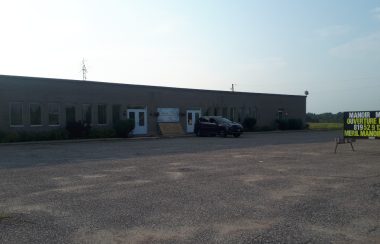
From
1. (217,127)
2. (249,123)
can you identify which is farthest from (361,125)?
(249,123)

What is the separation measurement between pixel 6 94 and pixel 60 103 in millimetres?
4136

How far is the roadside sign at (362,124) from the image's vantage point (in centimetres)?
1989

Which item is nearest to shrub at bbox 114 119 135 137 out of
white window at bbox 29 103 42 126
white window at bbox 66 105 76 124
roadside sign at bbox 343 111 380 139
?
white window at bbox 66 105 76 124

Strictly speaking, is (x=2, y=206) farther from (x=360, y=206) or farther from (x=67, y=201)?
(x=360, y=206)

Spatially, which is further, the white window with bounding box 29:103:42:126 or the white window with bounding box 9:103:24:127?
the white window with bounding box 29:103:42:126

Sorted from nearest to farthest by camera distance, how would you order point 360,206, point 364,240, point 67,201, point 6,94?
point 364,240 < point 360,206 < point 67,201 < point 6,94

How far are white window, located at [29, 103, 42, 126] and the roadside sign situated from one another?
819 inches

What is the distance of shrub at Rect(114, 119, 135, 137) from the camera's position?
33.7m

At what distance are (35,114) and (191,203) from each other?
25364 mm

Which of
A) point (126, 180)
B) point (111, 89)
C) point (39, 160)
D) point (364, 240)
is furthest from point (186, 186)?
point (111, 89)

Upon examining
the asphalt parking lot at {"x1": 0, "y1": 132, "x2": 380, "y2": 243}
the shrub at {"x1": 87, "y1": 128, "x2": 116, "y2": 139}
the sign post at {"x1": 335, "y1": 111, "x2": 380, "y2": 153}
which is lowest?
the asphalt parking lot at {"x1": 0, "y1": 132, "x2": 380, "y2": 243}

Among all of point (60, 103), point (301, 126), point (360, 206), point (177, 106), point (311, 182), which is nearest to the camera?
point (360, 206)

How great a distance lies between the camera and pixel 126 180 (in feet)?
38.1

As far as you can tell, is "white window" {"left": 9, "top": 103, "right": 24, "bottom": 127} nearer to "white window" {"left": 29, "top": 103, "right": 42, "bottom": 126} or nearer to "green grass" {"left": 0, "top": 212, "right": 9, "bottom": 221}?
"white window" {"left": 29, "top": 103, "right": 42, "bottom": 126}
